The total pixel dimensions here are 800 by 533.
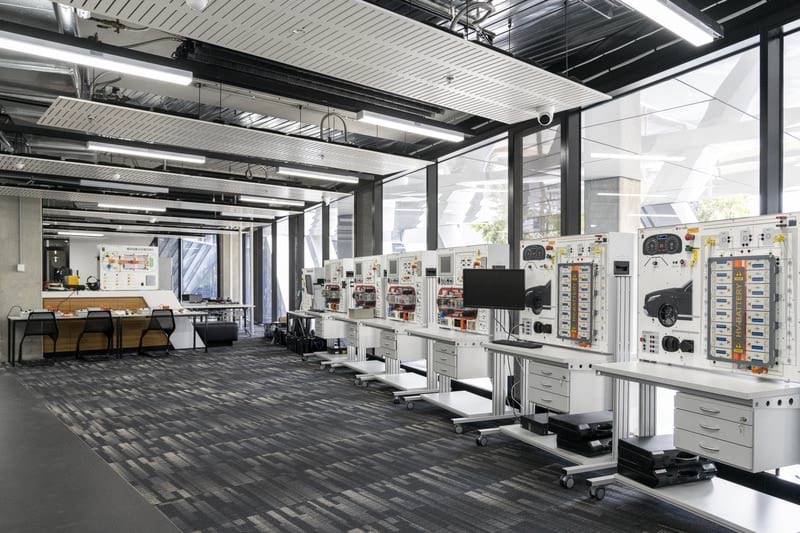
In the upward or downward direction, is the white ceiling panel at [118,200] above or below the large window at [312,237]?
above

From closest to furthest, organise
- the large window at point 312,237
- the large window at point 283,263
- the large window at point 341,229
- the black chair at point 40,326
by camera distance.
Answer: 1. the black chair at point 40,326
2. the large window at point 341,229
3. the large window at point 312,237
4. the large window at point 283,263

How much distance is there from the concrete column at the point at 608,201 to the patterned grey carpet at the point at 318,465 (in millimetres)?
2450

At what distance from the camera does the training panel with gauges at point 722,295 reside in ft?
10.4

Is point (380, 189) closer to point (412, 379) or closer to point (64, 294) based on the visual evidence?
point (412, 379)

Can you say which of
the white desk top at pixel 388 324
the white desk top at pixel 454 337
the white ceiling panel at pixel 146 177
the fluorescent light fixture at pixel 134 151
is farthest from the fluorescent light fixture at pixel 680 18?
the white ceiling panel at pixel 146 177

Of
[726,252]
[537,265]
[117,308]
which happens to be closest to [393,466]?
[537,265]

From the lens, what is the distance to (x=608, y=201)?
18.4ft

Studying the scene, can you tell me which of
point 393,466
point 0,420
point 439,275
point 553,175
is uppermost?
point 553,175

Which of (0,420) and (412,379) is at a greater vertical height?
(0,420)

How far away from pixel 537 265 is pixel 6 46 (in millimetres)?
4561

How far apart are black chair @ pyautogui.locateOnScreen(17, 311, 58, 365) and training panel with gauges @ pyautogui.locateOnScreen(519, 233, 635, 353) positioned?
26.9 feet

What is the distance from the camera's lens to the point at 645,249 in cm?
395

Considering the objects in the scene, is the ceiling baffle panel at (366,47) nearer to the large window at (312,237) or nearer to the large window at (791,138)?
the large window at (791,138)

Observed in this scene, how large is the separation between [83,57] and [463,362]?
14.0 feet
